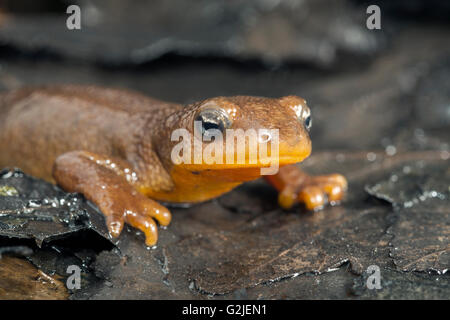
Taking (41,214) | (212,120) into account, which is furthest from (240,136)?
(41,214)

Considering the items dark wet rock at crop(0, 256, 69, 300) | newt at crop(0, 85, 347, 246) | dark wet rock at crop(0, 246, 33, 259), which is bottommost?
dark wet rock at crop(0, 256, 69, 300)

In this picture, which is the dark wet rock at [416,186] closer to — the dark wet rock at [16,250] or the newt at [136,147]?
the newt at [136,147]

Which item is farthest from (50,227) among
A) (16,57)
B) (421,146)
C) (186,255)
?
(16,57)

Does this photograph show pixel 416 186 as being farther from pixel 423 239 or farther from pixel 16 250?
pixel 16 250

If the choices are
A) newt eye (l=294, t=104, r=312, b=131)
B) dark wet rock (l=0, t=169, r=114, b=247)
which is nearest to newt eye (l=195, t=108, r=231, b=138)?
newt eye (l=294, t=104, r=312, b=131)

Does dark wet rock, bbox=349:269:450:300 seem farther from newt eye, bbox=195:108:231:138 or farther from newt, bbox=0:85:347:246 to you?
newt eye, bbox=195:108:231:138

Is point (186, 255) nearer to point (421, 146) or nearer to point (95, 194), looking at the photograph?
point (95, 194)
